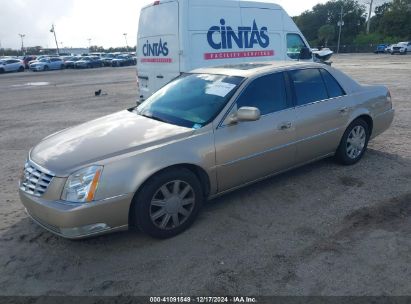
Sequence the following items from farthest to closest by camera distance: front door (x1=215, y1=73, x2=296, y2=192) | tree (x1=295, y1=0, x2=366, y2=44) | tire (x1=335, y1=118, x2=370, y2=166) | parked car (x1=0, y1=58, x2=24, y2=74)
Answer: tree (x1=295, y1=0, x2=366, y2=44), parked car (x1=0, y1=58, x2=24, y2=74), tire (x1=335, y1=118, x2=370, y2=166), front door (x1=215, y1=73, x2=296, y2=192)

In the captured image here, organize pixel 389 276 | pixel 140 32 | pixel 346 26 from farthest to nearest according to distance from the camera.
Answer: pixel 346 26, pixel 140 32, pixel 389 276

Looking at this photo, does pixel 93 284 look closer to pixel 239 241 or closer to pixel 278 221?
pixel 239 241

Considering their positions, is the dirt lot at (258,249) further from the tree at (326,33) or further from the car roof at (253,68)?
the tree at (326,33)

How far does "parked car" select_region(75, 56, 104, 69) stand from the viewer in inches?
1742

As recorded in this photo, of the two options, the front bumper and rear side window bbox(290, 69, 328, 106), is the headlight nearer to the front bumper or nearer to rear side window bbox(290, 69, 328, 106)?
the front bumper

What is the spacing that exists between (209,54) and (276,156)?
173 inches

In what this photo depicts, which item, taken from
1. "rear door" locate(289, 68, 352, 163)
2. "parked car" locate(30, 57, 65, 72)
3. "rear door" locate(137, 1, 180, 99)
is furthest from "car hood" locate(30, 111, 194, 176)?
"parked car" locate(30, 57, 65, 72)

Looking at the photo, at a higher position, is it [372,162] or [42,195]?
[42,195]

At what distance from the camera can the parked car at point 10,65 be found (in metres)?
38.8

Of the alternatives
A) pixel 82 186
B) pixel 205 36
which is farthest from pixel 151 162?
pixel 205 36

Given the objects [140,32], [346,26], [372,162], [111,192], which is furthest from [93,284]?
[346,26]

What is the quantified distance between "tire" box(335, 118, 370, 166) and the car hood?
2570 millimetres

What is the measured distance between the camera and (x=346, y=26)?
90.9 m

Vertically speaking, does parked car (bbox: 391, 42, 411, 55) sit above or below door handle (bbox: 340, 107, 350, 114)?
below
